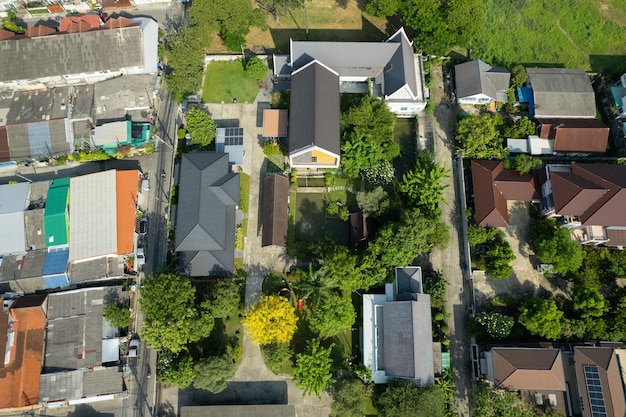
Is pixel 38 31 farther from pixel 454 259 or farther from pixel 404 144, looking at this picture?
pixel 454 259

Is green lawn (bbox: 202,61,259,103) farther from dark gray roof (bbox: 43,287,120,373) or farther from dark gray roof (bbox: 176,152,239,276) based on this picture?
dark gray roof (bbox: 43,287,120,373)

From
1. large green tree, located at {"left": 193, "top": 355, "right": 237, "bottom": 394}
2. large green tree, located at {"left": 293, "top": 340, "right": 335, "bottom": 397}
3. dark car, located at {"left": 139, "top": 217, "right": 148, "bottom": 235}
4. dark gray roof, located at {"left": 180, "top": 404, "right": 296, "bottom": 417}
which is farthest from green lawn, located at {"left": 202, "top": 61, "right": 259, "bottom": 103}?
dark gray roof, located at {"left": 180, "top": 404, "right": 296, "bottom": 417}

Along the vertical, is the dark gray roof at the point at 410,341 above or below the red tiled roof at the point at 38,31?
below

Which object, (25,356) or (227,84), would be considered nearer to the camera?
(25,356)

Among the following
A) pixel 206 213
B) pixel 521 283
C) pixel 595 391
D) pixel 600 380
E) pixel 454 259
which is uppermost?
pixel 206 213

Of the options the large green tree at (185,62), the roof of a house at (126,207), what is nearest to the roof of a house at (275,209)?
the roof of a house at (126,207)

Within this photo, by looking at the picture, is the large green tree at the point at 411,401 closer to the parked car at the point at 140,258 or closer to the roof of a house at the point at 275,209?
the roof of a house at the point at 275,209

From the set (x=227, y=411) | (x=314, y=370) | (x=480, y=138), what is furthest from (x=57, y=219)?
(x=480, y=138)
